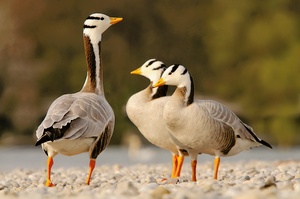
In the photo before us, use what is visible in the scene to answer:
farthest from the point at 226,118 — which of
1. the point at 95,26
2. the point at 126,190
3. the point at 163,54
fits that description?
the point at 163,54

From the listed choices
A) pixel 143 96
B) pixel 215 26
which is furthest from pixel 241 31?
pixel 143 96

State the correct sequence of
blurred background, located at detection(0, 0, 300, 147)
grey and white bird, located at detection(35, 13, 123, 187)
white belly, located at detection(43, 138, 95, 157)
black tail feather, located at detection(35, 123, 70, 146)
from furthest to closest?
1. blurred background, located at detection(0, 0, 300, 147)
2. white belly, located at detection(43, 138, 95, 157)
3. grey and white bird, located at detection(35, 13, 123, 187)
4. black tail feather, located at detection(35, 123, 70, 146)

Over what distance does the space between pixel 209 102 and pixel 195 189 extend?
2.20 metres

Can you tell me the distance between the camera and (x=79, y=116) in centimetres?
883

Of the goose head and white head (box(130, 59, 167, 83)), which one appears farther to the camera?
white head (box(130, 59, 167, 83))

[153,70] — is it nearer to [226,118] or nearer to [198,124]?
[226,118]

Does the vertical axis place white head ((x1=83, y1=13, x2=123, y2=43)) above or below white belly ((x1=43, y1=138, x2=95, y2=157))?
above

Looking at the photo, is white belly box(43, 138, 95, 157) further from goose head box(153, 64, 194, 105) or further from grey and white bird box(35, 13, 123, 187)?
goose head box(153, 64, 194, 105)

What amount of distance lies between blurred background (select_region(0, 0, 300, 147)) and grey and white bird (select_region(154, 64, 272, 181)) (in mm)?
20308

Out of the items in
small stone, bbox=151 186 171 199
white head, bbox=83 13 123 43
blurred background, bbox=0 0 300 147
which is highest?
white head, bbox=83 13 123 43

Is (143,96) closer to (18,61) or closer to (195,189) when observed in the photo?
(195,189)

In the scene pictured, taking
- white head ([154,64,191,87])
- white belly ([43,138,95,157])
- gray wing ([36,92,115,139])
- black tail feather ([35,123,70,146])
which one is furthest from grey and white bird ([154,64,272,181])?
black tail feather ([35,123,70,146])

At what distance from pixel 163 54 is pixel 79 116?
26.9 meters

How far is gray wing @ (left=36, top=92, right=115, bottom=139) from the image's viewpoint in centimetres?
865
